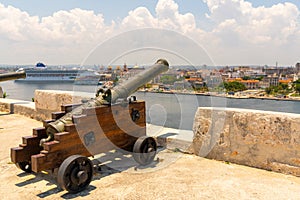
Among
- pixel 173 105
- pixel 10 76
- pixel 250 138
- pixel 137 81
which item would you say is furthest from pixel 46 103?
pixel 173 105

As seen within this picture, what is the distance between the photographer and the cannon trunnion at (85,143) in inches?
116

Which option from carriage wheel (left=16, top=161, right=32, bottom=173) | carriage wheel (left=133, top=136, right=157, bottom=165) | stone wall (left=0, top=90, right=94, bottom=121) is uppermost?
stone wall (left=0, top=90, right=94, bottom=121)

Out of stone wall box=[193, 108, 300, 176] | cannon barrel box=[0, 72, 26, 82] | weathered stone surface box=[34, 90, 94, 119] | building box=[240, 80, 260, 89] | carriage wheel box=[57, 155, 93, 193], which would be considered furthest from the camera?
building box=[240, 80, 260, 89]

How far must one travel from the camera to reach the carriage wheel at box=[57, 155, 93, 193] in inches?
A: 112

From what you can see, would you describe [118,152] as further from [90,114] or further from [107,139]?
[90,114]

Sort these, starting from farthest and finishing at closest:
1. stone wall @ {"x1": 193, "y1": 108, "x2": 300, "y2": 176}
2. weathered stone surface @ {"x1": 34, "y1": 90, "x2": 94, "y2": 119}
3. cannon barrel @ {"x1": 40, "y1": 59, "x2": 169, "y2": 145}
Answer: weathered stone surface @ {"x1": 34, "y1": 90, "x2": 94, "y2": 119}
stone wall @ {"x1": 193, "y1": 108, "x2": 300, "y2": 176}
cannon barrel @ {"x1": 40, "y1": 59, "x2": 169, "y2": 145}

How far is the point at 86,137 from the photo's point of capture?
3.32 meters

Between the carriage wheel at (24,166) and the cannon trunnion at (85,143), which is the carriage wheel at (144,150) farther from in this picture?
the carriage wheel at (24,166)

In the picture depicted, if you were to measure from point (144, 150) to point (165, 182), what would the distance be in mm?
671

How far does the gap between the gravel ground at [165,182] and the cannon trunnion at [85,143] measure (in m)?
0.17

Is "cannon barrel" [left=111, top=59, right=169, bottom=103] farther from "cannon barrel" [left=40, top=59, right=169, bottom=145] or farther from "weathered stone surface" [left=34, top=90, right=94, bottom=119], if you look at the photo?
"weathered stone surface" [left=34, top=90, right=94, bottom=119]

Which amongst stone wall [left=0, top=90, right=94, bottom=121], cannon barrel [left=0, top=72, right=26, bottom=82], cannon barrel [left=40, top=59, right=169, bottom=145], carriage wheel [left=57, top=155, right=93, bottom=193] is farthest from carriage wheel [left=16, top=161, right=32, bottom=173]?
cannon barrel [left=0, top=72, right=26, bottom=82]

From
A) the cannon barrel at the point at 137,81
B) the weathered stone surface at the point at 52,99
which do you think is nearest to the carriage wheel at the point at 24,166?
the cannon barrel at the point at 137,81

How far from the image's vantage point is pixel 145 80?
4266mm
